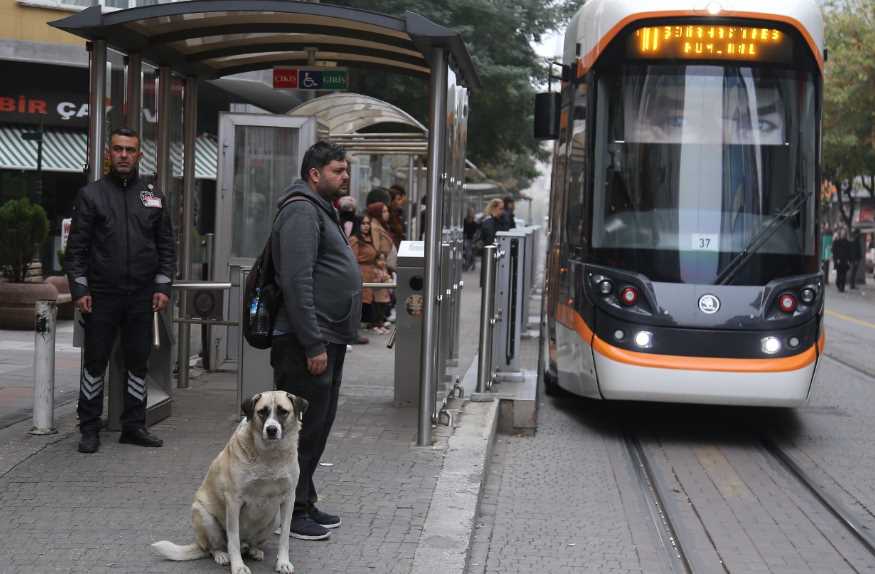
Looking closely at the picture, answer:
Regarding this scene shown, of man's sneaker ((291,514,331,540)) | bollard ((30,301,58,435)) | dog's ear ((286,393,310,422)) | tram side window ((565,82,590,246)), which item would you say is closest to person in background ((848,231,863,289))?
tram side window ((565,82,590,246))

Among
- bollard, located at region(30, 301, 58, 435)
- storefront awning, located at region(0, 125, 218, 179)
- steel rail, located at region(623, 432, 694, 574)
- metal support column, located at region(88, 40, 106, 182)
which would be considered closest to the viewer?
steel rail, located at region(623, 432, 694, 574)

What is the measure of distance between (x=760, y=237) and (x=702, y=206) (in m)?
0.47

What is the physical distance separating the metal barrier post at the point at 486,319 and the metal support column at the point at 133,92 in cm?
270

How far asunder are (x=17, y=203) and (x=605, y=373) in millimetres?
8802

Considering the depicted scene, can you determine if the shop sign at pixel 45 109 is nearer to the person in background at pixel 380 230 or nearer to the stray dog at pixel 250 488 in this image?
the person in background at pixel 380 230

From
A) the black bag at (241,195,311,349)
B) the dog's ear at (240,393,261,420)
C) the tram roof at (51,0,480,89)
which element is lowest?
the dog's ear at (240,393,261,420)

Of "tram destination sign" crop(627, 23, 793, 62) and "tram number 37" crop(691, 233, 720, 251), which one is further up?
"tram destination sign" crop(627, 23, 793, 62)

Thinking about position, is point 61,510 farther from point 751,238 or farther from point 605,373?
point 751,238

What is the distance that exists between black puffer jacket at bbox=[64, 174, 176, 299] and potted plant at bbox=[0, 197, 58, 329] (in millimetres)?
7847

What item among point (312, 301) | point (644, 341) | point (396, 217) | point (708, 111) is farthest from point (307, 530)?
point (396, 217)

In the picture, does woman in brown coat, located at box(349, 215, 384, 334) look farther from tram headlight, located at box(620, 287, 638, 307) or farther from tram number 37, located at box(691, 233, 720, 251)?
tram number 37, located at box(691, 233, 720, 251)

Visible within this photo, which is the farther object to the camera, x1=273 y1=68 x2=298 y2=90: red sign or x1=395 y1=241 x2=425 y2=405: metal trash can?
x1=273 y1=68 x2=298 y2=90: red sign

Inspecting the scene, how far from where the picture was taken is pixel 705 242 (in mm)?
9484

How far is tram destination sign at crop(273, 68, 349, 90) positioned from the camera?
1242 cm
